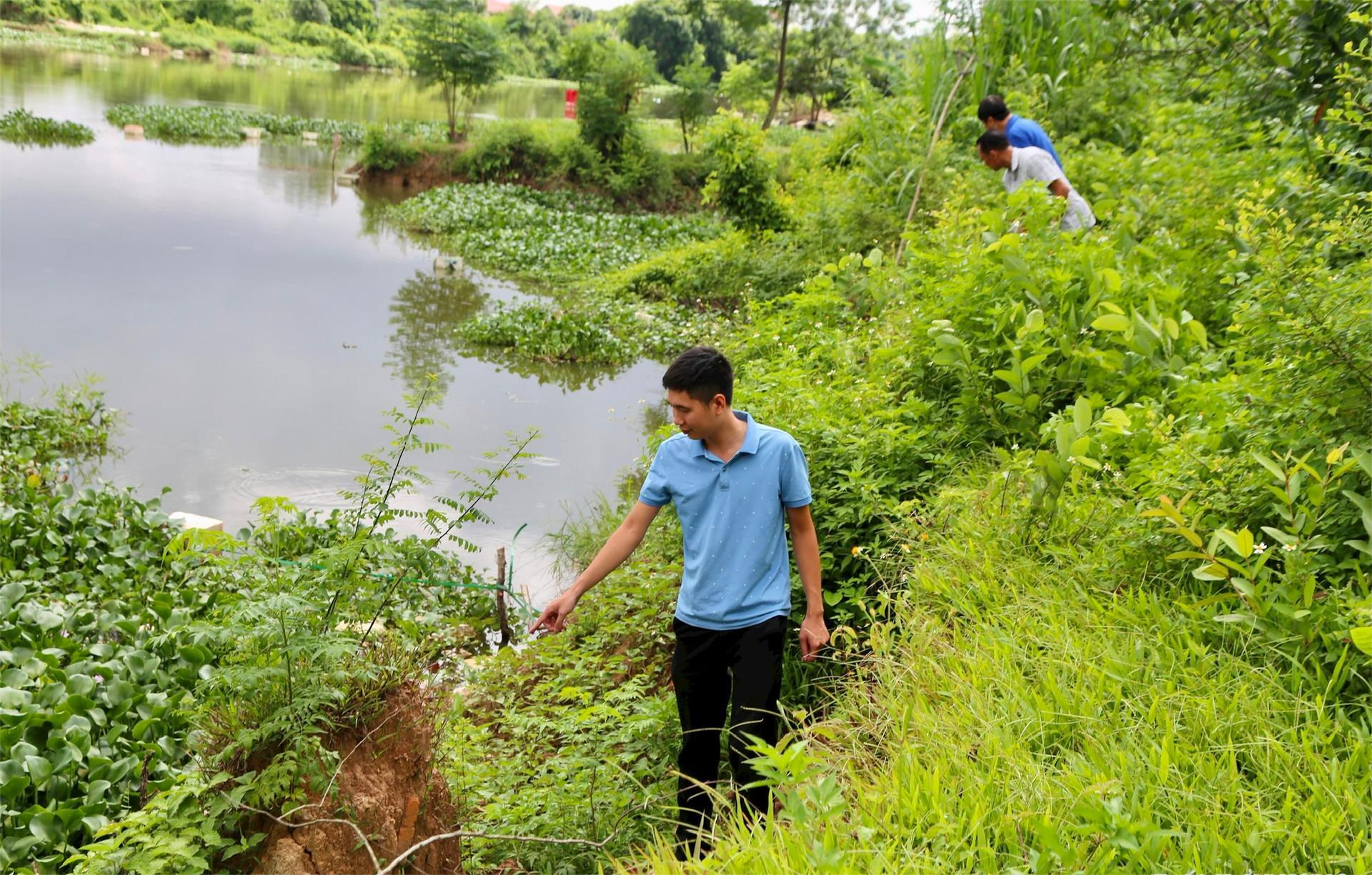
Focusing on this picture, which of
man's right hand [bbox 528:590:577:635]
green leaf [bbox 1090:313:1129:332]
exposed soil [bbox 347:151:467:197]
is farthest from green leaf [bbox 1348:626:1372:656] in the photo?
exposed soil [bbox 347:151:467:197]

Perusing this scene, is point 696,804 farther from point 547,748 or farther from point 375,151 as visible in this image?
point 375,151

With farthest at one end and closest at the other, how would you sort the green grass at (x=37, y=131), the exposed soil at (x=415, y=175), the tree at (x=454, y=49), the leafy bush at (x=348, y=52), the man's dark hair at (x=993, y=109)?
1. the leafy bush at (x=348, y=52)
2. the tree at (x=454, y=49)
3. the exposed soil at (x=415, y=175)
4. the green grass at (x=37, y=131)
5. the man's dark hair at (x=993, y=109)

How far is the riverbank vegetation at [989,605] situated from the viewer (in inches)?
88.4

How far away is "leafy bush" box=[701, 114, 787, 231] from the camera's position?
12188 mm

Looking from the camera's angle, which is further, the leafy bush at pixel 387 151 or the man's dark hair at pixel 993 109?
the leafy bush at pixel 387 151

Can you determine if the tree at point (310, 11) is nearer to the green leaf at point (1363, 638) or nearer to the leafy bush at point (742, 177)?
the leafy bush at point (742, 177)

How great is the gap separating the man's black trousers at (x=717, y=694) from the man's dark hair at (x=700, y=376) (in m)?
0.74

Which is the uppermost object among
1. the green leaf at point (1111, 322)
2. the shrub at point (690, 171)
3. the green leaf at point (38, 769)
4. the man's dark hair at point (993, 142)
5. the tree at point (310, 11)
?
the tree at point (310, 11)

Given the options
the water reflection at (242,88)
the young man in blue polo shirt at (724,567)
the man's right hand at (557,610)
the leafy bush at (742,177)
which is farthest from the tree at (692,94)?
the man's right hand at (557,610)

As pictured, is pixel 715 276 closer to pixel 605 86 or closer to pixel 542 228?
pixel 542 228

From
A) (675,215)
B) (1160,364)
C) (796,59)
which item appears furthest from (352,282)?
(796,59)

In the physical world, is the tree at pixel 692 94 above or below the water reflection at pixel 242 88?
above

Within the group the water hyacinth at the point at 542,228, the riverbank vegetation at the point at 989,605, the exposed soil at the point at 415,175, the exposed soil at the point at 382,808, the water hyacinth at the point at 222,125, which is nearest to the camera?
the riverbank vegetation at the point at 989,605

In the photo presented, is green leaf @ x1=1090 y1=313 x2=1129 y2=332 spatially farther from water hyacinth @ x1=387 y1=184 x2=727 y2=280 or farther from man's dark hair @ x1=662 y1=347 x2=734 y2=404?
water hyacinth @ x1=387 y1=184 x2=727 y2=280
